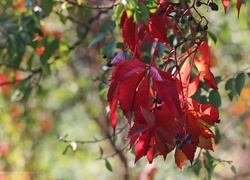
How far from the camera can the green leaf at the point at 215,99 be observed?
5.68 feet

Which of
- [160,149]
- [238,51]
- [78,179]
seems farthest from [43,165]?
[160,149]

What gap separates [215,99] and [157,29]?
52 cm

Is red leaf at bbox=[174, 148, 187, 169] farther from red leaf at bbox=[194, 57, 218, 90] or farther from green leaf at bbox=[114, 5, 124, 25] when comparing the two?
green leaf at bbox=[114, 5, 124, 25]

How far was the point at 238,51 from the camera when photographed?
148 inches

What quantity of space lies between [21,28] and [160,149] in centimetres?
106

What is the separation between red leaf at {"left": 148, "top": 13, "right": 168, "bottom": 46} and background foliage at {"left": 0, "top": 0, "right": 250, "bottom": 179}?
2.49 feet

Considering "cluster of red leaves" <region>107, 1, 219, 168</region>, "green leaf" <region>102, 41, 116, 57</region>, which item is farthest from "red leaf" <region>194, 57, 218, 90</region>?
"green leaf" <region>102, 41, 116, 57</region>

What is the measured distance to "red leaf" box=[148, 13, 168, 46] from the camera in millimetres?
1288

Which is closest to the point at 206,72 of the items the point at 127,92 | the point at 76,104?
the point at 127,92

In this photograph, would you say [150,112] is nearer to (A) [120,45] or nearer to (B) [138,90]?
(B) [138,90]

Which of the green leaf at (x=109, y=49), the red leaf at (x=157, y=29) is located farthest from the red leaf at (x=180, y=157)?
the green leaf at (x=109, y=49)

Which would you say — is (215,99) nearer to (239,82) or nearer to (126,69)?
(239,82)

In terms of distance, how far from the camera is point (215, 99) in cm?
174

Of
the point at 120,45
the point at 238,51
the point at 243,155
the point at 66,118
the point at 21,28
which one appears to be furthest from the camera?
the point at 66,118
